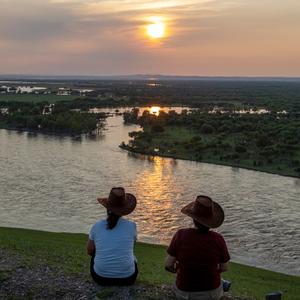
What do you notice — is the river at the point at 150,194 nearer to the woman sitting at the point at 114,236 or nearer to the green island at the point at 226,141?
the green island at the point at 226,141

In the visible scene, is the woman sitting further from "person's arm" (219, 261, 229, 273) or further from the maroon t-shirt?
"person's arm" (219, 261, 229, 273)

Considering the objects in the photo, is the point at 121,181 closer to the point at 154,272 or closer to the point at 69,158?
the point at 69,158

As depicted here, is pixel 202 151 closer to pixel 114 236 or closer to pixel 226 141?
pixel 226 141

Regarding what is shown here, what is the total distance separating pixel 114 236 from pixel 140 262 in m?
12.3

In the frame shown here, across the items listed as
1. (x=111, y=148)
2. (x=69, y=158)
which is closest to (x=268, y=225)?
(x=69, y=158)

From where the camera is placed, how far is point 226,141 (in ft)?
271

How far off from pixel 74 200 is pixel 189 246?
35748mm

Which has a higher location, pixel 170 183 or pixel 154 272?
pixel 154 272

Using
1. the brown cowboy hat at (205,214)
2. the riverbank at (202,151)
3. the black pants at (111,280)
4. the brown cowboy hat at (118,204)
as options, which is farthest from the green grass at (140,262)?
the riverbank at (202,151)

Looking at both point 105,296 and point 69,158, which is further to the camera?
point 69,158

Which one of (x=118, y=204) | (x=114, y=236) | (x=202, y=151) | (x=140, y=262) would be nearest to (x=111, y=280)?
(x=114, y=236)

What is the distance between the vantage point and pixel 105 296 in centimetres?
1123

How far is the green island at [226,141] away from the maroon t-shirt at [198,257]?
51422 millimetres

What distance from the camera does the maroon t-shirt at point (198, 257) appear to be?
9219mm
